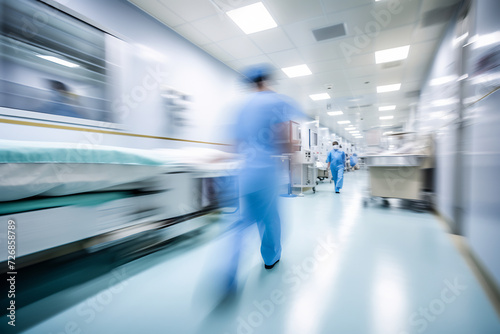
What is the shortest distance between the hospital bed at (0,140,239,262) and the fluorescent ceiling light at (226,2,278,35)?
2499 millimetres

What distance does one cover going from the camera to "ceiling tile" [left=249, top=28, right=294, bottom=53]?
369 cm

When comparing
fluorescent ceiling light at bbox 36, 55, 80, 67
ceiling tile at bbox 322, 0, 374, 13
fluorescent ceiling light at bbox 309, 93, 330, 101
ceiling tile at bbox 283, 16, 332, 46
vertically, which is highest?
ceiling tile at bbox 283, 16, 332, 46

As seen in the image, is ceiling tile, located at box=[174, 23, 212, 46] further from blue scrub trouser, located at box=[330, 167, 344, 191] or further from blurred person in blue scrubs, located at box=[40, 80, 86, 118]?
blue scrub trouser, located at box=[330, 167, 344, 191]

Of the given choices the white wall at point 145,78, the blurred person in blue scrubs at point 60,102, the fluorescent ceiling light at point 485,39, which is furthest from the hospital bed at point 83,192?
the fluorescent ceiling light at point 485,39

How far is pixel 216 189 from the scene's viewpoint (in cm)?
263

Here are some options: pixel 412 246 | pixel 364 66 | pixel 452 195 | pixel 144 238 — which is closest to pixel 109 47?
pixel 144 238

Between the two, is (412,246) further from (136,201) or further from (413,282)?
(136,201)

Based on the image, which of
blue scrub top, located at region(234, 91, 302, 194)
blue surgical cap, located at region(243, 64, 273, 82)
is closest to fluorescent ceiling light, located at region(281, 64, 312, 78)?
blue surgical cap, located at region(243, 64, 273, 82)

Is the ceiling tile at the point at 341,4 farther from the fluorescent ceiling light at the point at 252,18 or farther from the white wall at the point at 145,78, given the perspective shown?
the white wall at the point at 145,78

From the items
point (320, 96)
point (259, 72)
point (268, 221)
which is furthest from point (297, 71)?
point (268, 221)

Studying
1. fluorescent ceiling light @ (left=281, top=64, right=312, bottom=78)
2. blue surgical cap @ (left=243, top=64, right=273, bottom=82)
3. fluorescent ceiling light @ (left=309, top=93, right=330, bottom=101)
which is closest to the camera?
blue surgical cap @ (left=243, top=64, right=273, bottom=82)

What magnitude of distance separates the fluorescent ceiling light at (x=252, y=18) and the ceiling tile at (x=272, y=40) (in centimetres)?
13

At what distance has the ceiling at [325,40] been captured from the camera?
3.06 metres

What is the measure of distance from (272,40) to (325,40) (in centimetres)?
97
